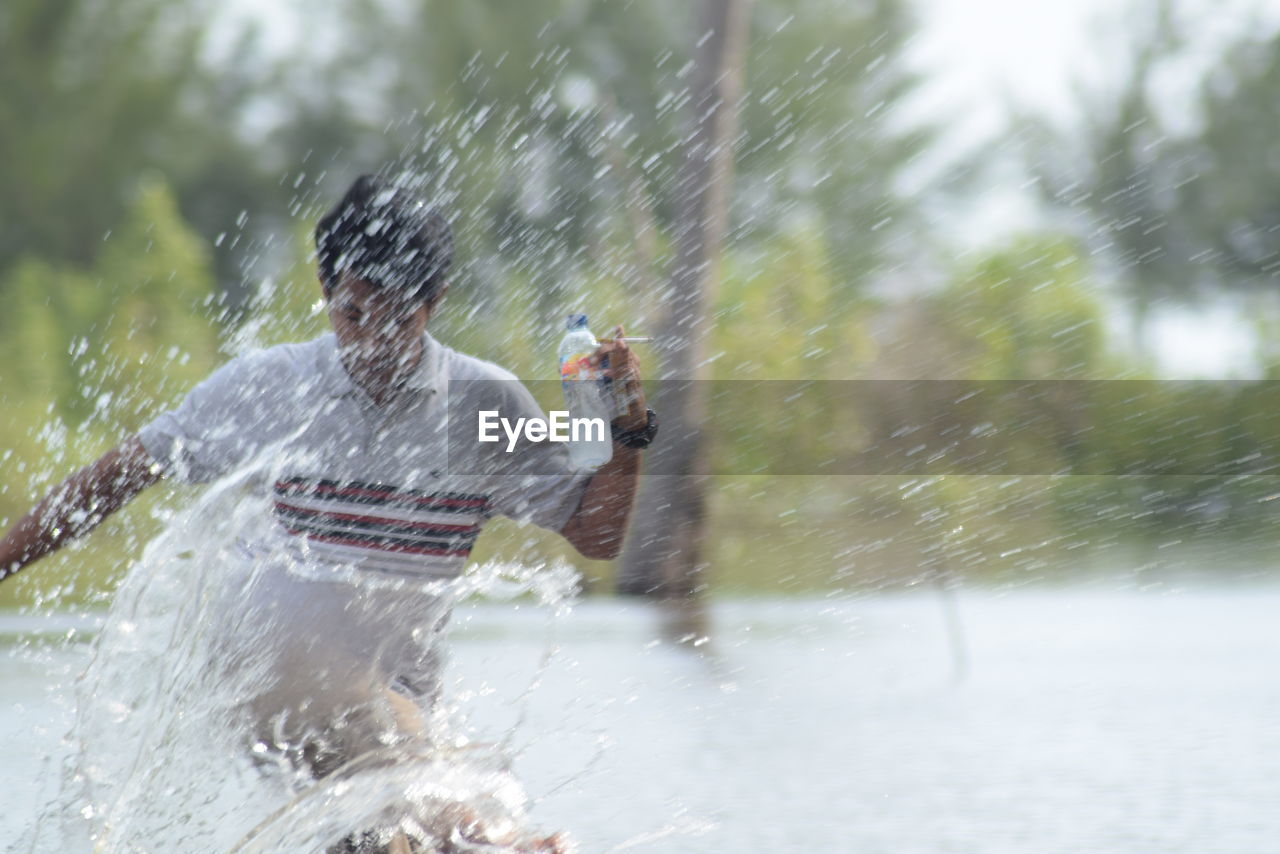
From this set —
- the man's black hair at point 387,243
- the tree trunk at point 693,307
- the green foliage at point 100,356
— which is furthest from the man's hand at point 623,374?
the green foliage at point 100,356

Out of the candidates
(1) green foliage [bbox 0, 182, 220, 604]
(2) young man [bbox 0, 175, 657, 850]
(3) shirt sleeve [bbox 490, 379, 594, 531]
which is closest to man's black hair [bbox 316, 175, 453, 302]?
(2) young man [bbox 0, 175, 657, 850]

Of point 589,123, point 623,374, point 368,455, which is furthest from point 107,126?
point 623,374

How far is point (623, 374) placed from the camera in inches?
133

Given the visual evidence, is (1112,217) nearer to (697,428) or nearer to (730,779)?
(697,428)

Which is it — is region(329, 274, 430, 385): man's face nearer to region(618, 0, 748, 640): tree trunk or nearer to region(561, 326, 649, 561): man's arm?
region(561, 326, 649, 561): man's arm

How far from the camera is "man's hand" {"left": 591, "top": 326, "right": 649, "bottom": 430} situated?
3.35 metres

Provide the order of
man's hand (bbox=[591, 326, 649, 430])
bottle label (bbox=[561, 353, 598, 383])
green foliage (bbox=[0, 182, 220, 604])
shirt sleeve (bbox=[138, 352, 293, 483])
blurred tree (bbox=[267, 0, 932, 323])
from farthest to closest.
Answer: blurred tree (bbox=[267, 0, 932, 323]), green foliage (bbox=[0, 182, 220, 604]), shirt sleeve (bbox=[138, 352, 293, 483]), bottle label (bbox=[561, 353, 598, 383]), man's hand (bbox=[591, 326, 649, 430])

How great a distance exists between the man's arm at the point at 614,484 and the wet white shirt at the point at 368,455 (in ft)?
0.16

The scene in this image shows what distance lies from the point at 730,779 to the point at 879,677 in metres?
2.75

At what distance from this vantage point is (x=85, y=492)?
3551mm

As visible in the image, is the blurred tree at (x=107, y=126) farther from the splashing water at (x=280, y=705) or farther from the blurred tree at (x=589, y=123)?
the splashing water at (x=280, y=705)

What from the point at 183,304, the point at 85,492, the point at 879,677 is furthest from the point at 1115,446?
the point at 85,492

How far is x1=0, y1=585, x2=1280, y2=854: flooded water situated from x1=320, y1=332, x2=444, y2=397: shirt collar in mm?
726

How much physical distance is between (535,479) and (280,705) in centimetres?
66
